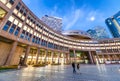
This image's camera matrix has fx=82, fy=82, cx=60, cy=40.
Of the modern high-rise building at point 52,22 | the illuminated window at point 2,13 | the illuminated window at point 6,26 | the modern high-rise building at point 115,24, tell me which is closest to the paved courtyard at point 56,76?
the illuminated window at point 6,26

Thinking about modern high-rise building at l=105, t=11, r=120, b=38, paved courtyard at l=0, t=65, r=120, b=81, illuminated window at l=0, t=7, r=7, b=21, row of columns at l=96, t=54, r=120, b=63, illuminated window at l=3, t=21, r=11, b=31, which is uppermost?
modern high-rise building at l=105, t=11, r=120, b=38

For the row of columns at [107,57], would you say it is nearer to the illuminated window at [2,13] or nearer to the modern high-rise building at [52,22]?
the illuminated window at [2,13]

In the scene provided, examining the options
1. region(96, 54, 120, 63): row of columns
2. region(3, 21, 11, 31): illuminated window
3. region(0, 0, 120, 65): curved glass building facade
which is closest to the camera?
region(3, 21, 11, 31): illuminated window

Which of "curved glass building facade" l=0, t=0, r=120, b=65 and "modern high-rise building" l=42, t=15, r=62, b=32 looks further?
"modern high-rise building" l=42, t=15, r=62, b=32

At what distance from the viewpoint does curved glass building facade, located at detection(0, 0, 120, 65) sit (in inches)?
1014

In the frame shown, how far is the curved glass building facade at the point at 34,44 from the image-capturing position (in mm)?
25744

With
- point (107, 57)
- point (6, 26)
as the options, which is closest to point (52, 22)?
point (107, 57)

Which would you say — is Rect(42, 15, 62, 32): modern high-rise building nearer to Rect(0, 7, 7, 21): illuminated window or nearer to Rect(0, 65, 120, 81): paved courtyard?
Rect(0, 7, 7, 21): illuminated window

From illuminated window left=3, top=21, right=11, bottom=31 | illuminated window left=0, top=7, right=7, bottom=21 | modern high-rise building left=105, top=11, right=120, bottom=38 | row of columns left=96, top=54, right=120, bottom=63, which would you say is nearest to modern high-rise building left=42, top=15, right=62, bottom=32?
row of columns left=96, top=54, right=120, bottom=63

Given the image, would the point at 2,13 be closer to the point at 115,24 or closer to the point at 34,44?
the point at 34,44

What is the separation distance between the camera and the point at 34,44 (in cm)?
3738

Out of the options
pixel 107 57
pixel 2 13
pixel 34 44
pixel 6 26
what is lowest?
pixel 107 57

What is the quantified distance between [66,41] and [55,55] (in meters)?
18.3

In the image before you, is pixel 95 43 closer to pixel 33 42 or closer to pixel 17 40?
pixel 33 42
